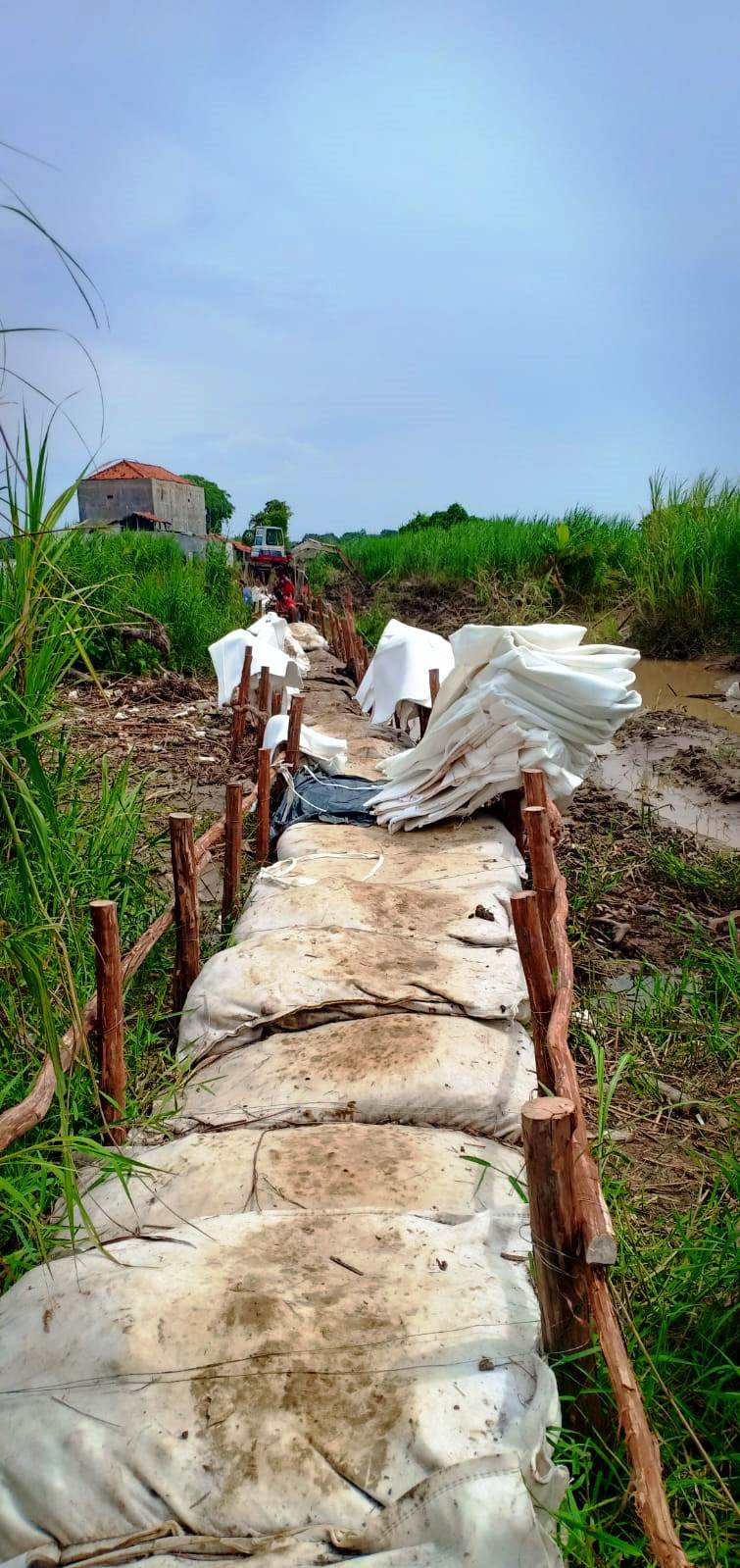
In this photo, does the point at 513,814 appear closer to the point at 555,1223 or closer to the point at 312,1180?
the point at 312,1180

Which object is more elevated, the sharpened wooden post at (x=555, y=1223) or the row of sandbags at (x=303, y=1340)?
the sharpened wooden post at (x=555, y=1223)

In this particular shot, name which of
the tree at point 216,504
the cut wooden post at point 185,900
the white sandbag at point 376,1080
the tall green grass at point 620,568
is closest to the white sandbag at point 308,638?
the tall green grass at point 620,568

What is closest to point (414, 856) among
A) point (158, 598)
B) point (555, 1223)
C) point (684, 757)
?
point (555, 1223)

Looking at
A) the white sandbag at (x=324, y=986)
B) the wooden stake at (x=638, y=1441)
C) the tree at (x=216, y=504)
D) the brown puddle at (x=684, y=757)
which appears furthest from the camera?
the tree at (x=216, y=504)

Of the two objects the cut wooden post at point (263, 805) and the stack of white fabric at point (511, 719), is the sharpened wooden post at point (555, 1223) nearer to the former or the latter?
the stack of white fabric at point (511, 719)

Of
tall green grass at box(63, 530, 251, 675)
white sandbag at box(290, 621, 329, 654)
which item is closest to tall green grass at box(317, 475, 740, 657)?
white sandbag at box(290, 621, 329, 654)

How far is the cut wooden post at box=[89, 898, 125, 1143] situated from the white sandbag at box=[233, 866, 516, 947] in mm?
882

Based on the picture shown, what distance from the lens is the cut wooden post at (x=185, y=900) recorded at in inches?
120

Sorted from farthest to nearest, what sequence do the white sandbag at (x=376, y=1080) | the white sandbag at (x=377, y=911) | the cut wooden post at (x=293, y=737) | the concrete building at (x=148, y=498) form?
the concrete building at (x=148, y=498), the cut wooden post at (x=293, y=737), the white sandbag at (x=377, y=911), the white sandbag at (x=376, y=1080)

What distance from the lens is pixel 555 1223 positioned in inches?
57.4

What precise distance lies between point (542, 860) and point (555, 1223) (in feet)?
5.14

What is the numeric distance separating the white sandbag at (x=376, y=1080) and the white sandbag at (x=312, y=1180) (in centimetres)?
10

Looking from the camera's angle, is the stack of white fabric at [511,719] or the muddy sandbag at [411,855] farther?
the stack of white fabric at [511,719]

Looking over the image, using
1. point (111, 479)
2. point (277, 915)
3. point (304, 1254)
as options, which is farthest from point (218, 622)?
point (111, 479)
